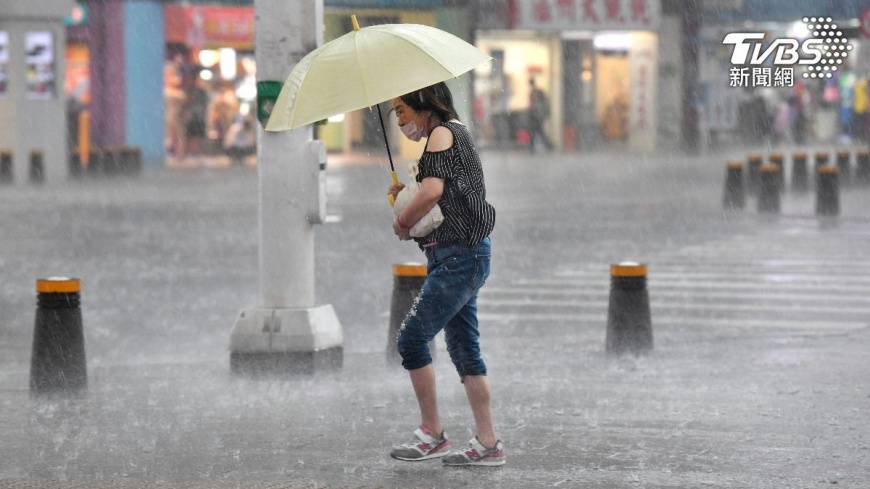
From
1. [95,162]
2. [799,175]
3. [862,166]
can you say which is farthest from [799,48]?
[95,162]

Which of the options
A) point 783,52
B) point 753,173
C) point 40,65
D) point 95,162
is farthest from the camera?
point 783,52

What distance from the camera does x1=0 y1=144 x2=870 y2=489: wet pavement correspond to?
672 cm

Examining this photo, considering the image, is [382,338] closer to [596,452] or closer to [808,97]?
[596,452]

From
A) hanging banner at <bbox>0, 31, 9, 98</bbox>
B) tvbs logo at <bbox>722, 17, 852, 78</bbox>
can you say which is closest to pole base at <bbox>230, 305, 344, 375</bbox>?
tvbs logo at <bbox>722, 17, 852, 78</bbox>

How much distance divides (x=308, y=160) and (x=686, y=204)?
15.0 metres

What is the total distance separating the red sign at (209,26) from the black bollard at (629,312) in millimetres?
29413

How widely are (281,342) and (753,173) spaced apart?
1688 centimetres

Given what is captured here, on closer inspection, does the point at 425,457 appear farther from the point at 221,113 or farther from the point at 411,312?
the point at 221,113

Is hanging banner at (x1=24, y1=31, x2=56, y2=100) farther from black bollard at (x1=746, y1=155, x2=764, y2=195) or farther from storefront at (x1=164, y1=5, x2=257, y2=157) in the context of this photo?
black bollard at (x1=746, y1=155, x2=764, y2=195)

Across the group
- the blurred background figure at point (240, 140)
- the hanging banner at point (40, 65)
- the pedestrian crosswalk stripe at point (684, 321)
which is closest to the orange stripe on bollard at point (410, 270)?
the pedestrian crosswalk stripe at point (684, 321)

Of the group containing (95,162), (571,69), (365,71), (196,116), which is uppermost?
(571,69)

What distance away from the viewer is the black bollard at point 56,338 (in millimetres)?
8711

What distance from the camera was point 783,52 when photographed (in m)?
33.5

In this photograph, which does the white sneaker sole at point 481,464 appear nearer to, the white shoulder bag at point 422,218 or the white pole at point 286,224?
the white shoulder bag at point 422,218
